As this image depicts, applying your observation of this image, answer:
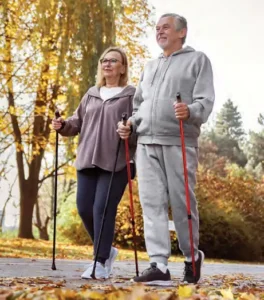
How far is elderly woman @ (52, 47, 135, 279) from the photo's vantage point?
5.19 metres

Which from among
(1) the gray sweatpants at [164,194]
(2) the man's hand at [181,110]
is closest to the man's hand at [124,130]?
(1) the gray sweatpants at [164,194]

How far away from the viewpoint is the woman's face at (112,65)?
5457mm

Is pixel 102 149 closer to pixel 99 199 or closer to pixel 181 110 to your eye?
pixel 99 199

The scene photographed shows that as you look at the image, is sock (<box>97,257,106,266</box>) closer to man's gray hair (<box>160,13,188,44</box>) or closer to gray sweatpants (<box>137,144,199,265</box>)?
gray sweatpants (<box>137,144,199,265</box>)

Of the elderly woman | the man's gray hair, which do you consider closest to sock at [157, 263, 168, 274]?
the elderly woman

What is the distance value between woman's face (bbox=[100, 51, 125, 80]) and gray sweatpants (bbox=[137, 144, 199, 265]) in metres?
0.96

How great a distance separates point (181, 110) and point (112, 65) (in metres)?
1.15

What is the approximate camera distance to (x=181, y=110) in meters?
4.48

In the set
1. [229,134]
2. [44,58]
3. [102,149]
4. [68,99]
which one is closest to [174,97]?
[102,149]

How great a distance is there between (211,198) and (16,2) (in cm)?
692

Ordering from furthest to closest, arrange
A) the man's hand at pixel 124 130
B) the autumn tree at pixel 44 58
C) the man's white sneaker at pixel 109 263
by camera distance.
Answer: the autumn tree at pixel 44 58 < the man's white sneaker at pixel 109 263 < the man's hand at pixel 124 130

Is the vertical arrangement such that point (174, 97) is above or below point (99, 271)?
above

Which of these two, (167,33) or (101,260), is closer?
(167,33)

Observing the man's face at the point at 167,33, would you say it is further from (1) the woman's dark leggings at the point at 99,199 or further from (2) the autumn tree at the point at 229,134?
(2) the autumn tree at the point at 229,134
